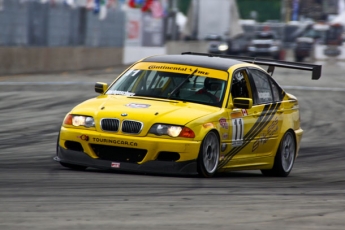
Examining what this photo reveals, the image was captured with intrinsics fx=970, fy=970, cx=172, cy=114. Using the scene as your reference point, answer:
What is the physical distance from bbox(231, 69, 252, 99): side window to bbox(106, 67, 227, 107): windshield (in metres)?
0.19

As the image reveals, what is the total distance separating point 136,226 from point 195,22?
177ft

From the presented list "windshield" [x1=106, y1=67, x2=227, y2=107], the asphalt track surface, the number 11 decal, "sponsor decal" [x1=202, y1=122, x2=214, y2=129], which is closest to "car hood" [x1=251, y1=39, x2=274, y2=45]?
the asphalt track surface

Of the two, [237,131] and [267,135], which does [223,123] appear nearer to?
[237,131]

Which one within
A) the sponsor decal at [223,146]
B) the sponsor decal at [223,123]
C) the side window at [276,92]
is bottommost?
the sponsor decal at [223,146]

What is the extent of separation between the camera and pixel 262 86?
11547 millimetres

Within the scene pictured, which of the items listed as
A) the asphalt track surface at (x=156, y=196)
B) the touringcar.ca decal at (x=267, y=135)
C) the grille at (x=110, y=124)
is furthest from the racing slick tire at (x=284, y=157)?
the grille at (x=110, y=124)

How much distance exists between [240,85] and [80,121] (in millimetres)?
2101

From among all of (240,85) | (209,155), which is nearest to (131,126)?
(209,155)

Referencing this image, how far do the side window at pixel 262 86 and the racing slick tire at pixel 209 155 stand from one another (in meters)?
1.41

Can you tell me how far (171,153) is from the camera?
9625 millimetres

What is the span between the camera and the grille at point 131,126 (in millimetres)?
9578

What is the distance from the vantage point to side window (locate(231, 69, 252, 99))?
35.6 feet

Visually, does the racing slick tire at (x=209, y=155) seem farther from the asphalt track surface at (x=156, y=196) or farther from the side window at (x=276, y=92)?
the side window at (x=276, y=92)

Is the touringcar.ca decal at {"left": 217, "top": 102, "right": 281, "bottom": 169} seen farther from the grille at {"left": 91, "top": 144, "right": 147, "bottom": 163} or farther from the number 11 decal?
the grille at {"left": 91, "top": 144, "right": 147, "bottom": 163}
